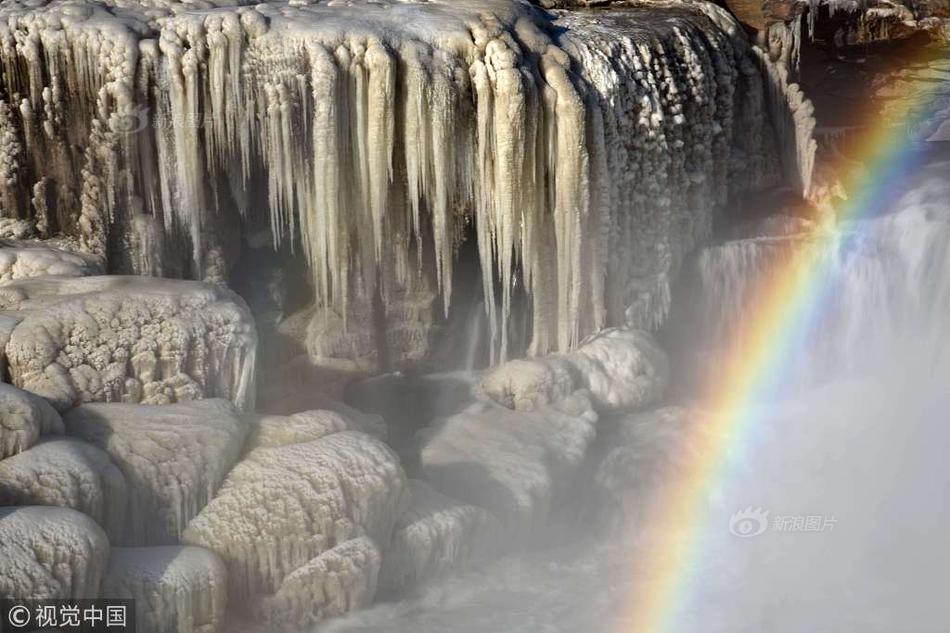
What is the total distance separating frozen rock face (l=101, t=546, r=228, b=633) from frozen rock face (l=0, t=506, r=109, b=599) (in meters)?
0.15

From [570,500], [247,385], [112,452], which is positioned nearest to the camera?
[112,452]

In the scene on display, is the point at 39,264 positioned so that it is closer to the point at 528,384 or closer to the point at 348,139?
the point at 348,139

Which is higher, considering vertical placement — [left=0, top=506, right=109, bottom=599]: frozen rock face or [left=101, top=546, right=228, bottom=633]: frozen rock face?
[left=0, top=506, right=109, bottom=599]: frozen rock face

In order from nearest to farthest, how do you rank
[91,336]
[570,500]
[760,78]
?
[91,336], [570,500], [760,78]

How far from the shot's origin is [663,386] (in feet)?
27.6

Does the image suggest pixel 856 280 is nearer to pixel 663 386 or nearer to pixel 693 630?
pixel 663 386

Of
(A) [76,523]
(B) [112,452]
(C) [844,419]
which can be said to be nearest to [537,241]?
(C) [844,419]

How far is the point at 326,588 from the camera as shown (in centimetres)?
586

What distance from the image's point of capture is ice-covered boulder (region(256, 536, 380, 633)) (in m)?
5.78

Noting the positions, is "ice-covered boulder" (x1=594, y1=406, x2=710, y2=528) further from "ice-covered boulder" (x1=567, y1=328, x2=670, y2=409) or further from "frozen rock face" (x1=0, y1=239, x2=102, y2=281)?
"frozen rock face" (x1=0, y1=239, x2=102, y2=281)

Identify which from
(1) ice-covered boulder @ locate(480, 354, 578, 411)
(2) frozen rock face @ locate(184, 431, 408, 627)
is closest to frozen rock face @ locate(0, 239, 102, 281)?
(2) frozen rock face @ locate(184, 431, 408, 627)

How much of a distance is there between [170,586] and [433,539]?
5.20 ft

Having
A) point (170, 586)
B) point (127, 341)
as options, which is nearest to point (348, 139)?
point (127, 341)

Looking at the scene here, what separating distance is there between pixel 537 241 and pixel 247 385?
7.76 ft
